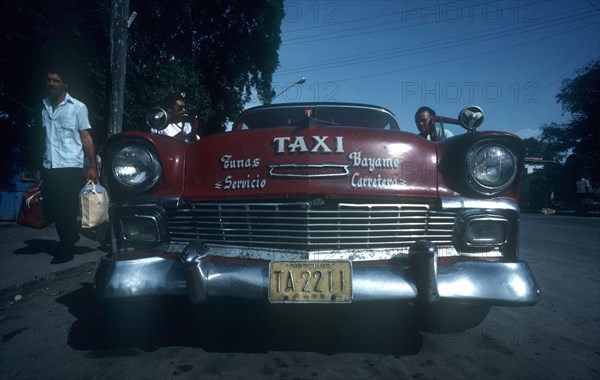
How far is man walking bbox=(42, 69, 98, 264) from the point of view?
3.69 m

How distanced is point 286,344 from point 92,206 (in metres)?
1.62

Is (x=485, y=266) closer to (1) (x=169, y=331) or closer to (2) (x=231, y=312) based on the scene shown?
(2) (x=231, y=312)

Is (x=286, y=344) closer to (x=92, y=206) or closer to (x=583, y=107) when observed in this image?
(x=92, y=206)

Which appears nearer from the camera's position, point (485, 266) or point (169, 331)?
point (485, 266)

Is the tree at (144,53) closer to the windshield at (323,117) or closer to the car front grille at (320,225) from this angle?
the windshield at (323,117)

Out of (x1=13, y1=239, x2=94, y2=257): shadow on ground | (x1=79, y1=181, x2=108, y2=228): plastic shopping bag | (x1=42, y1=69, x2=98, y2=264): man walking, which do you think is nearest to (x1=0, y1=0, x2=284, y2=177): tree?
(x1=13, y1=239, x2=94, y2=257): shadow on ground

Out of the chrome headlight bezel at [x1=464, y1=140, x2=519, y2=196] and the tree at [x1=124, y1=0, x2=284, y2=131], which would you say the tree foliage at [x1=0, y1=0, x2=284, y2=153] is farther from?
the chrome headlight bezel at [x1=464, y1=140, x2=519, y2=196]

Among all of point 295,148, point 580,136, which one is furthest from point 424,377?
point 580,136

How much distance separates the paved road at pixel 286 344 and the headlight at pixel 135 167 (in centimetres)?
91

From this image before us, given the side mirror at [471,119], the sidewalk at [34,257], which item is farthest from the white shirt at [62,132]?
the side mirror at [471,119]

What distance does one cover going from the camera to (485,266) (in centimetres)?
199

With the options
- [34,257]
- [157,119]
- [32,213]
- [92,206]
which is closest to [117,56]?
[32,213]

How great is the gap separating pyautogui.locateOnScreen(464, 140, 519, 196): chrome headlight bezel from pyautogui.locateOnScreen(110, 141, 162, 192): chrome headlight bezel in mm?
1753

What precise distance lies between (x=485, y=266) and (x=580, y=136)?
35.4 meters
